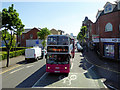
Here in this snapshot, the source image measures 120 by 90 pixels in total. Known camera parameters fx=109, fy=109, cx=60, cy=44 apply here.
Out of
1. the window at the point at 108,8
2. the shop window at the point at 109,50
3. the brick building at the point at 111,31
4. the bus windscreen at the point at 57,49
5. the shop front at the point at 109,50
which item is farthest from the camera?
the window at the point at 108,8

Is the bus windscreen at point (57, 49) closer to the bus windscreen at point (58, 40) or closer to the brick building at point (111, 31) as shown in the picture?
the bus windscreen at point (58, 40)

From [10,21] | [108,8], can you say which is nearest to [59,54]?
[10,21]

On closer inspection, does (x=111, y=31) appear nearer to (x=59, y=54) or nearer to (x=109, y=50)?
(x=109, y=50)

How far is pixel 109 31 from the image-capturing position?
20.9 meters

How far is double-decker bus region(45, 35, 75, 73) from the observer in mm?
11148

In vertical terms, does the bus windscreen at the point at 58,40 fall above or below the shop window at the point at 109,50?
above

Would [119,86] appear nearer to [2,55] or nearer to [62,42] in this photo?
[62,42]

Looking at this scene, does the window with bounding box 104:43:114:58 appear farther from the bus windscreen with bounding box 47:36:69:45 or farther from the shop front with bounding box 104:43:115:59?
the bus windscreen with bounding box 47:36:69:45

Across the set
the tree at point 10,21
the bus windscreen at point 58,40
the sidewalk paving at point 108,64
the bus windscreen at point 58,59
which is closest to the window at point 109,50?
the sidewalk paving at point 108,64

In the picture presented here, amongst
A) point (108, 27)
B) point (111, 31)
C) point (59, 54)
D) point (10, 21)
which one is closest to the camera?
point (59, 54)

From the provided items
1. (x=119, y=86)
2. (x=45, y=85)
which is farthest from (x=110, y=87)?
(x=45, y=85)

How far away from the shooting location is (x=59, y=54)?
11234 mm

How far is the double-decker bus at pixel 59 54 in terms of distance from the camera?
11.1m

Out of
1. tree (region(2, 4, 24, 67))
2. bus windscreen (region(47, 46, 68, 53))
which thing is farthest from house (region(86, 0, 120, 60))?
tree (region(2, 4, 24, 67))
